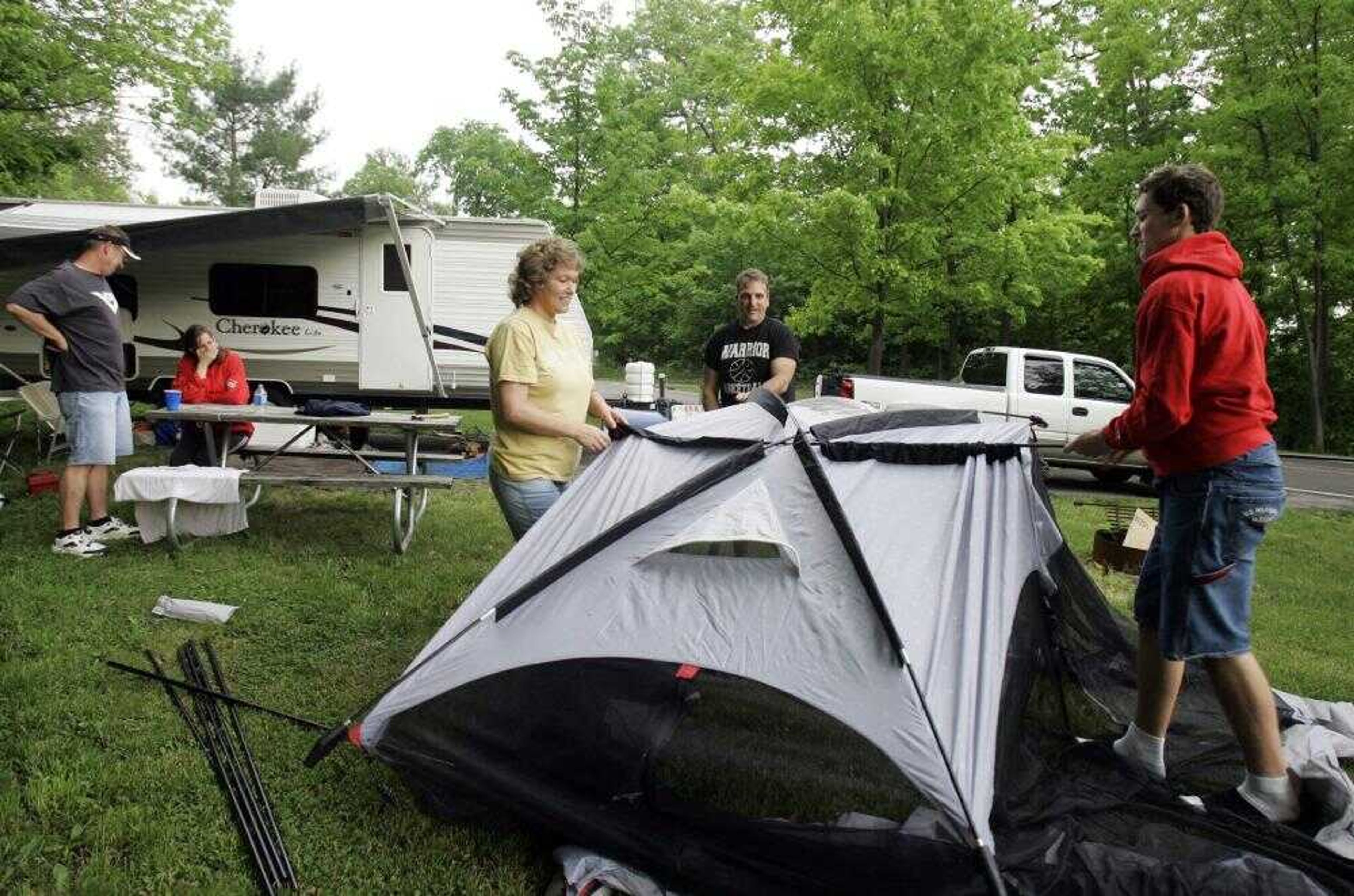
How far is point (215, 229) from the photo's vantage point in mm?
7387

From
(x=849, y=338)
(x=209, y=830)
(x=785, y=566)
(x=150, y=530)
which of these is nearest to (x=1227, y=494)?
(x=785, y=566)

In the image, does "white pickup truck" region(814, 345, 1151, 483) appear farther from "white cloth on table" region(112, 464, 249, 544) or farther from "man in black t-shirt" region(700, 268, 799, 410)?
"white cloth on table" region(112, 464, 249, 544)

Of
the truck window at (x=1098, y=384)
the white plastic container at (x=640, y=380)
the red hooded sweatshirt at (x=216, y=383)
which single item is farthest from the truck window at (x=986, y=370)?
the red hooded sweatshirt at (x=216, y=383)

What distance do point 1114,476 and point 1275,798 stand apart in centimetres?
788

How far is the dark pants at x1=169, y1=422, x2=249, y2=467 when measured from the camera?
6.01m

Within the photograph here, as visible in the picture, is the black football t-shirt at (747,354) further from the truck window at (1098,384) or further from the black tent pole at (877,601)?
the truck window at (1098,384)

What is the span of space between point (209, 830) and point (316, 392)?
8.03 metres

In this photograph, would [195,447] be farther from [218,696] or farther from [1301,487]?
[1301,487]

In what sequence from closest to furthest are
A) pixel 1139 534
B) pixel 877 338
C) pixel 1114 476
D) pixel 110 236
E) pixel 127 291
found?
pixel 110 236 < pixel 1139 534 < pixel 127 291 < pixel 1114 476 < pixel 877 338

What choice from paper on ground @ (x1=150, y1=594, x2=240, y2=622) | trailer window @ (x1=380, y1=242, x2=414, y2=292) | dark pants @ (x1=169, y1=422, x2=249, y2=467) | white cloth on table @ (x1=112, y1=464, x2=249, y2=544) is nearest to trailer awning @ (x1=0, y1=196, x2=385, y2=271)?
trailer window @ (x1=380, y1=242, x2=414, y2=292)

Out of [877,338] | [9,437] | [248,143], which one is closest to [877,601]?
[9,437]

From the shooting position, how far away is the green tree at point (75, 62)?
1044 centimetres

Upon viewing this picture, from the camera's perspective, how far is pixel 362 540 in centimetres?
545

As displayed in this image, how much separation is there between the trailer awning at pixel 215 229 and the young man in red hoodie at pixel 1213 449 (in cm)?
642
